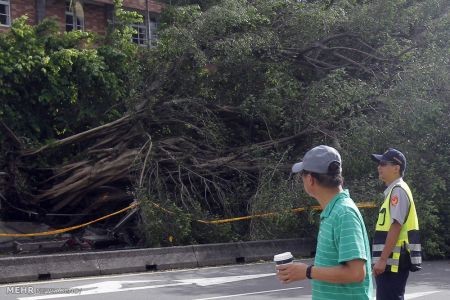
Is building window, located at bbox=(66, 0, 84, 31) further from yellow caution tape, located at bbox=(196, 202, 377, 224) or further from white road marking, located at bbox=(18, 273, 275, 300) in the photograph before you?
white road marking, located at bbox=(18, 273, 275, 300)

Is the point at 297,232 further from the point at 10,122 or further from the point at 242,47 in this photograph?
the point at 10,122

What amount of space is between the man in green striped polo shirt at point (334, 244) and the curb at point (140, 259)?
8573 millimetres

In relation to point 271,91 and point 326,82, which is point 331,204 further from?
point 326,82

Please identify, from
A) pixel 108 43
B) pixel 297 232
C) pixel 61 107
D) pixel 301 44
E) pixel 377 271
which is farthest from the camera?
pixel 108 43

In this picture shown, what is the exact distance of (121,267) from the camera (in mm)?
12398

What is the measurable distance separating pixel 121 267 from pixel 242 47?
6276 mm

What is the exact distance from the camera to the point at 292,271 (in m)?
3.45

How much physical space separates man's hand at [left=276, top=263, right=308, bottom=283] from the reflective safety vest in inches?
82.3

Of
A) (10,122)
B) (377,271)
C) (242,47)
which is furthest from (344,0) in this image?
(377,271)

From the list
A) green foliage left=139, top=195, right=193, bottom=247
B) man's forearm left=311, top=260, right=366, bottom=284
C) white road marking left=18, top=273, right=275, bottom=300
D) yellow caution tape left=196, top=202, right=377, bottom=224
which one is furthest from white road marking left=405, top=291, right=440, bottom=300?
man's forearm left=311, top=260, right=366, bottom=284

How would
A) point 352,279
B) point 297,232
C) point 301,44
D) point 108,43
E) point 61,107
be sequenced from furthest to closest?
point 108,43 < point 61,107 < point 301,44 < point 297,232 < point 352,279

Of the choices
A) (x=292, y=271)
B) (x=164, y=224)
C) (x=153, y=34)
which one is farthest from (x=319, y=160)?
(x=153, y=34)

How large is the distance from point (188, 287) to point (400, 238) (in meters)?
6.08

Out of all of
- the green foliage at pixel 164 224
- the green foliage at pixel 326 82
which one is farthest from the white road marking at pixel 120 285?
the green foliage at pixel 326 82
